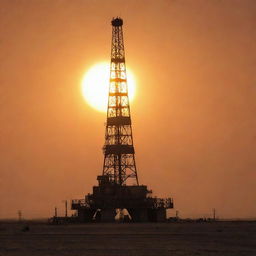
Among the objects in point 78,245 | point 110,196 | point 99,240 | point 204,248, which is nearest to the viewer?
point 204,248

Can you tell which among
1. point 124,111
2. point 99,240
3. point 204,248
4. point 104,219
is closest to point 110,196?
point 104,219

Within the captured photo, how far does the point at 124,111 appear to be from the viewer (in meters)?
148

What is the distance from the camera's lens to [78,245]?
71.7 m

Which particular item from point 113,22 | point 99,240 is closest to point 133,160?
point 113,22

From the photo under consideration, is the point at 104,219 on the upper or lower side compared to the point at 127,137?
lower

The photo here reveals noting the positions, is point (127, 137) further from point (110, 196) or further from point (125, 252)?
point (125, 252)

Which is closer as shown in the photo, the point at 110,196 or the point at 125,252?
the point at 125,252

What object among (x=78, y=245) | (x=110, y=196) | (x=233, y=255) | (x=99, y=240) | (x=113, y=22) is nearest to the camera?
(x=233, y=255)

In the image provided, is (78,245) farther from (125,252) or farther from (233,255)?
(233,255)

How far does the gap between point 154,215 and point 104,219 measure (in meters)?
10.5

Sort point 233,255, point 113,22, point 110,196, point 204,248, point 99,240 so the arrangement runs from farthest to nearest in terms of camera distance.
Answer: point 113,22, point 110,196, point 99,240, point 204,248, point 233,255

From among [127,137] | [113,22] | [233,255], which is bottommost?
[233,255]

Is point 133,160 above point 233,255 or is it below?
above

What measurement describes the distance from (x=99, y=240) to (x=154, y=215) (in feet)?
224
